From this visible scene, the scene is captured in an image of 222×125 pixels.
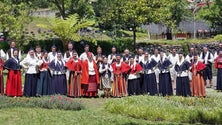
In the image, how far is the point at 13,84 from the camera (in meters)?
16.8

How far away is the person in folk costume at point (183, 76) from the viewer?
17.6 m

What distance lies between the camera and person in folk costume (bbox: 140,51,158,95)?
17.8m

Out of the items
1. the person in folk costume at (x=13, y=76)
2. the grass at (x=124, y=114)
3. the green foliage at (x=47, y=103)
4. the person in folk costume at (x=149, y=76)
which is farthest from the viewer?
the person in folk costume at (x=149, y=76)

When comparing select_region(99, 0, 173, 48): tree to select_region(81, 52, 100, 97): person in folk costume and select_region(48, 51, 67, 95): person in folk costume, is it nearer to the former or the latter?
select_region(81, 52, 100, 97): person in folk costume

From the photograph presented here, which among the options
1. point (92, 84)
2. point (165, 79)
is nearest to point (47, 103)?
point (92, 84)

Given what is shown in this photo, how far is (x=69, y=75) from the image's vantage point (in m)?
17.7

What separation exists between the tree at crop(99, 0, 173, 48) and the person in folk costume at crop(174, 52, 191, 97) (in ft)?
61.7

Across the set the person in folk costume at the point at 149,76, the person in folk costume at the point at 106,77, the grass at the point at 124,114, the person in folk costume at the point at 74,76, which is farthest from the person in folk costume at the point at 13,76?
the person in folk costume at the point at 149,76

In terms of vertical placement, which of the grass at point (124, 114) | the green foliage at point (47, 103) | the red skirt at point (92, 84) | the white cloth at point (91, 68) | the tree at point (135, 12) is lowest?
the grass at point (124, 114)

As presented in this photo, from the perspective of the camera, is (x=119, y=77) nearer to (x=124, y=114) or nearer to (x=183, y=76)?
(x=183, y=76)

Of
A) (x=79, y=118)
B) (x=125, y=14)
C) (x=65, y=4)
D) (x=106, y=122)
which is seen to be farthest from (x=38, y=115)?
(x=65, y=4)

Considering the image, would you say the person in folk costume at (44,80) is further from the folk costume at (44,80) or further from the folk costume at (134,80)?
the folk costume at (134,80)

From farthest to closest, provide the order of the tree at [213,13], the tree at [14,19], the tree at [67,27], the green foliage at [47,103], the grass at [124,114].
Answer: the tree at [213,13]
the tree at [67,27]
the tree at [14,19]
the green foliage at [47,103]
the grass at [124,114]

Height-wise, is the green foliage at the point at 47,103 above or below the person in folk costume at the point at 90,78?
below
